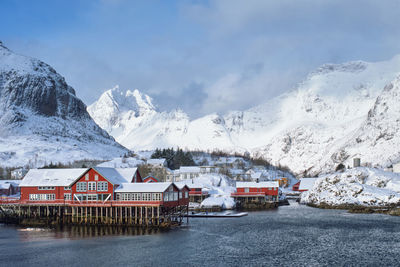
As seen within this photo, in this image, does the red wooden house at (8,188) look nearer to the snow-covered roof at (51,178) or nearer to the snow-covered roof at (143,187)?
the snow-covered roof at (51,178)

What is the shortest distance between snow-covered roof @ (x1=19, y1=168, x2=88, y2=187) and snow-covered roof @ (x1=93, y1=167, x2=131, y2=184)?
23.0 feet

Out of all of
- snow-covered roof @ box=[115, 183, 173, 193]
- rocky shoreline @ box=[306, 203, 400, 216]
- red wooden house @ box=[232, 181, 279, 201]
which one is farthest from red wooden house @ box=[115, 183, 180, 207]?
red wooden house @ box=[232, 181, 279, 201]

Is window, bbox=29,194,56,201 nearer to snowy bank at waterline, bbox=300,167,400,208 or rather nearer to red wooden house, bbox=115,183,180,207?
red wooden house, bbox=115,183,180,207

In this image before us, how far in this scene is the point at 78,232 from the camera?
6844cm

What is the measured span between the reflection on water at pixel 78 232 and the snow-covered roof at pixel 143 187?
6.31 metres

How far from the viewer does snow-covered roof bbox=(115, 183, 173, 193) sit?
237 ft

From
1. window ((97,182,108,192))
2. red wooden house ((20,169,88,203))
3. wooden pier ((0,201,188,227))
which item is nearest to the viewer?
wooden pier ((0,201,188,227))

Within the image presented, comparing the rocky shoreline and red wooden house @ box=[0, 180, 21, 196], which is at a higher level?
red wooden house @ box=[0, 180, 21, 196]

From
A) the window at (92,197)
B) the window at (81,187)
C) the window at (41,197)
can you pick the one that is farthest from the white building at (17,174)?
the window at (92,197)

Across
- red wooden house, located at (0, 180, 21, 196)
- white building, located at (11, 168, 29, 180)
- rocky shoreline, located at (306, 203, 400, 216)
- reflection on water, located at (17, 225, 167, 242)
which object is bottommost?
rocky shoreline, located at (306, 203, 400, 216)

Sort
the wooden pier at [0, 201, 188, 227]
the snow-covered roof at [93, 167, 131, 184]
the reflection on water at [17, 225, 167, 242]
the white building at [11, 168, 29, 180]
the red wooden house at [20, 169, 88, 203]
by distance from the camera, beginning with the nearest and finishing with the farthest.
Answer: the reflection on water at [17, 225, 167, 242]
the wooden pier at [0, 201, 188, 227]
the snow-covered roof at [93, 167, 131, 184]
the red wooden house at [20, 169, 88, 203]
the white building at [11, 168, 29, 180]

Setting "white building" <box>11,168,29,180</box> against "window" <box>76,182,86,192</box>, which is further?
"white building" <box>11,168,29,180</box>

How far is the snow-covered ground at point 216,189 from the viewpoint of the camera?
365ft

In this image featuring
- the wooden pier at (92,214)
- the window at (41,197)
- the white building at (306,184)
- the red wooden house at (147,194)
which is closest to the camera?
the red wooden house at (147,194)
